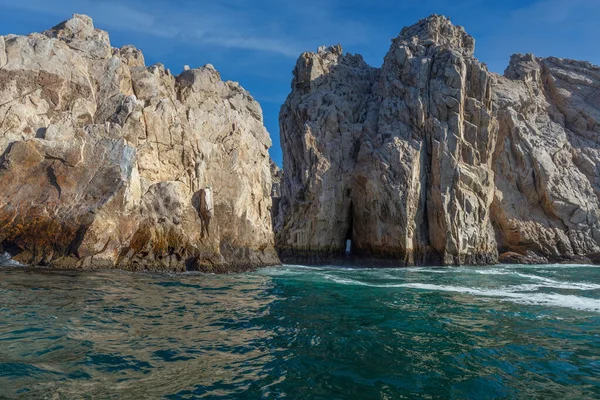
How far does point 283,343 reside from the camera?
411 inches

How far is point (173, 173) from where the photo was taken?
29078 millimetres

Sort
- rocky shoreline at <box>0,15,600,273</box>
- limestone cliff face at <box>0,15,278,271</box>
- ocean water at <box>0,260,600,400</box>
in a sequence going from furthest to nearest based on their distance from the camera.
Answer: rocky shoreline at <box>0,15,600,273</box> < limestone cliff face at <box>0,15,278,271</box> < ocean water at <box>0,260,600,400</box>

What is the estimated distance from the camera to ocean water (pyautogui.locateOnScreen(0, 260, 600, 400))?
755 cm

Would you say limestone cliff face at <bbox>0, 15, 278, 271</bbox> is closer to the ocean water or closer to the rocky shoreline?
the rocky shoreline

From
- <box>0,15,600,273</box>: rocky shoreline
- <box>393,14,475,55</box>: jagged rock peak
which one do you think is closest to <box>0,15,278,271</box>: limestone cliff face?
<box>0,15,600,273</box>: rocky shoreline

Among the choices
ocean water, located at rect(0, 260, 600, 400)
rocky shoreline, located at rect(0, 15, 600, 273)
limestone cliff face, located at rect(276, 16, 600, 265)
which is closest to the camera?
ocean water, located at rect(0, 260, 600, 400)

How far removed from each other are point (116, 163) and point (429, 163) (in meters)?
30.0

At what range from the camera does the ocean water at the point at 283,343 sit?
7551 millimetres

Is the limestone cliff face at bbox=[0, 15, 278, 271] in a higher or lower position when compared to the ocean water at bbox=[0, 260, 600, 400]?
higher

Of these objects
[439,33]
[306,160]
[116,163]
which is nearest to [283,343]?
[116,163]

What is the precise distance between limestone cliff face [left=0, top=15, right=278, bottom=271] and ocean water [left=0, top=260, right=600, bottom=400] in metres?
Answer: 5.49

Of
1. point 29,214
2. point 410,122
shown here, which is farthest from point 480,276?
point 29,214

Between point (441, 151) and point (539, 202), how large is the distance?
16.1 metres

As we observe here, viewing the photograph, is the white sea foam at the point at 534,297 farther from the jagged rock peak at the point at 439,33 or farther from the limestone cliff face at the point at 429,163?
the jagged rock peak at the point at 439,33
